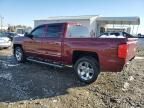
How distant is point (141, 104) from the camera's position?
4859mm

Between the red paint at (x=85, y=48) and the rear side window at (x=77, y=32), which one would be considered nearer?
the red paint at (x=85, y=48)

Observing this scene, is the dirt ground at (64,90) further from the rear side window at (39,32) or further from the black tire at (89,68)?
the rear side window at (39,32)

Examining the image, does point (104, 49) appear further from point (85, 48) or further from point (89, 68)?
point (89, 68)

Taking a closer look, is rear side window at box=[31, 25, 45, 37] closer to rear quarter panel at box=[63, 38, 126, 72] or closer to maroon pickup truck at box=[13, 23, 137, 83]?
maroon pickup truck at box=[13, 23, 137, 83]

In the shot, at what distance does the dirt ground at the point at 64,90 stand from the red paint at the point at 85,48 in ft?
2.24

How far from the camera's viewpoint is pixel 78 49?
6.51 m

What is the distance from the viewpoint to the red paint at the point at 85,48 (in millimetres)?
5562

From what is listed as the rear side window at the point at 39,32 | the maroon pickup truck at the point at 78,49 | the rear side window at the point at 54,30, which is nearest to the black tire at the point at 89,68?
the maroon pickup truck at the point at 78,49

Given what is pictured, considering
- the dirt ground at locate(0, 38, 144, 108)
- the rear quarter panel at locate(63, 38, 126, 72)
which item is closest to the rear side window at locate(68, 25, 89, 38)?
the rear quarter panel at locate(63, 38, 126, 72)

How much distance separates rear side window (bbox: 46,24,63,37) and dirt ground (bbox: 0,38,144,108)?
4.81 ft

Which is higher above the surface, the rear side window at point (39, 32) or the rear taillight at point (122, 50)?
the rear side window at point (39, 32)

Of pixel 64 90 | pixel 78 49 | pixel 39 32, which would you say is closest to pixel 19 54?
pixel 39 32

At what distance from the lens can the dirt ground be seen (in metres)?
4.77

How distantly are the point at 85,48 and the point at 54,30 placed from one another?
6.05 feet
